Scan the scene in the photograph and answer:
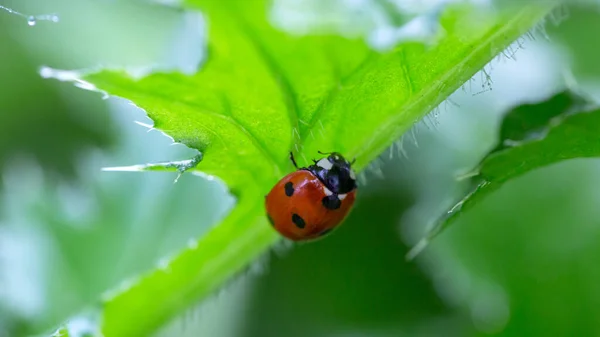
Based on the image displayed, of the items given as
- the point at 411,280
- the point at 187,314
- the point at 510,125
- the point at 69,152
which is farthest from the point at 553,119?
the point at 69,152

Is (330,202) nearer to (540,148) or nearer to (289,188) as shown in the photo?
(289,188)

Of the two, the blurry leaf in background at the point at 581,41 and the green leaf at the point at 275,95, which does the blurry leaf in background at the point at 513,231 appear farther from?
the green leaf at the point at 275,95

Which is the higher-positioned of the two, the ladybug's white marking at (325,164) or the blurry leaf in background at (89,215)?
the ladybug's white marking at (325,164)

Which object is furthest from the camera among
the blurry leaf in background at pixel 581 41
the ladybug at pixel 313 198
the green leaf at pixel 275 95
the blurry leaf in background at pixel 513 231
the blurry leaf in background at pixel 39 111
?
the blurry leaf in background at pixel 39 111

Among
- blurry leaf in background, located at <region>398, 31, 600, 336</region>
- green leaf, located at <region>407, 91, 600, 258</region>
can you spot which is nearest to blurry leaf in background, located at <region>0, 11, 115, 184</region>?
blurry leaf in background, located at <region>398, 31, 600, 336</region>

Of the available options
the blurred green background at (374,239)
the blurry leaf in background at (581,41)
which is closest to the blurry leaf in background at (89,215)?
the blurred green background at (374,239)

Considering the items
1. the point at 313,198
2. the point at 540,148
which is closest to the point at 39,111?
the point at 313,198
